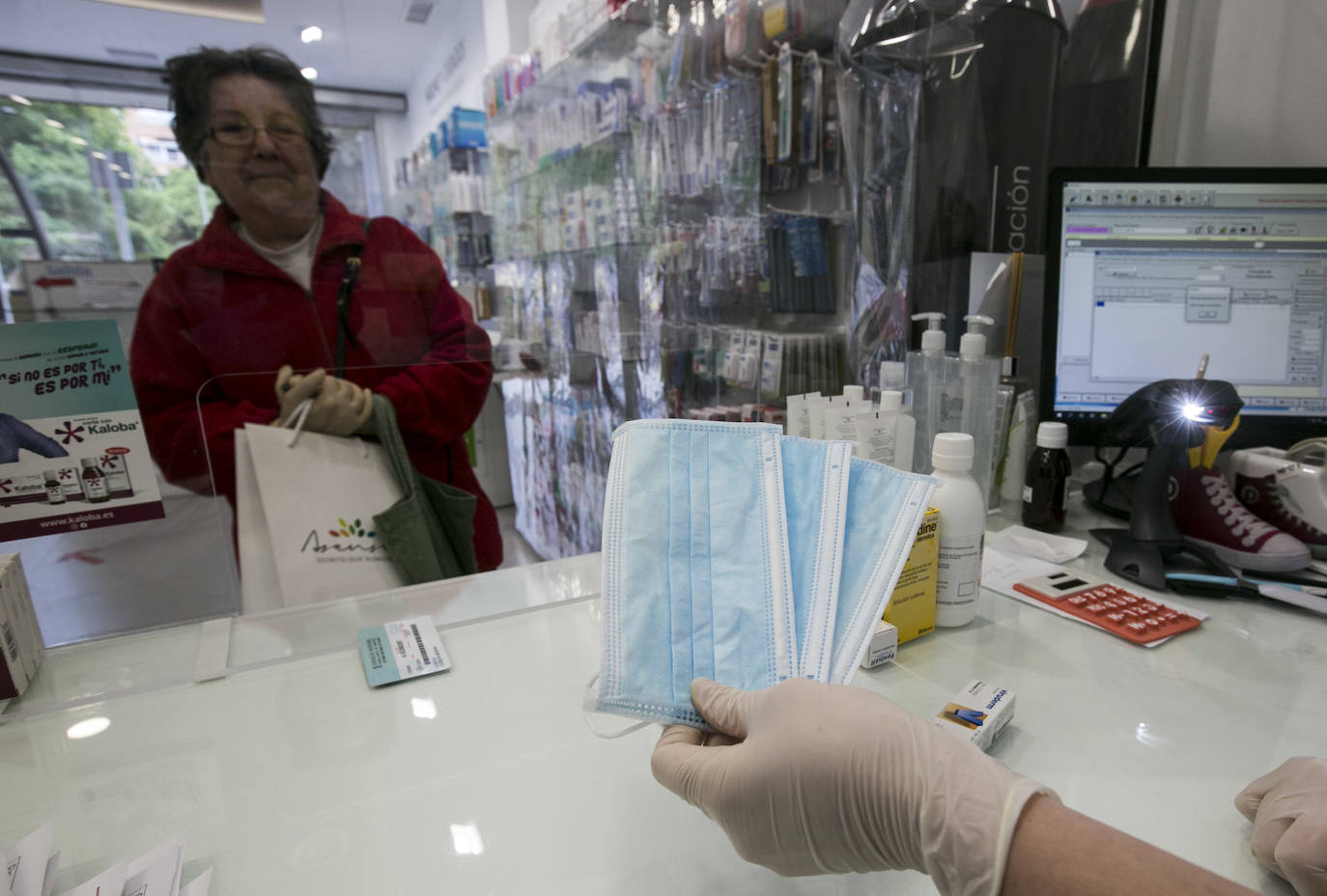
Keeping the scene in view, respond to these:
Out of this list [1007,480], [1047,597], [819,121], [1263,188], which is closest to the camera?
[1047,597]

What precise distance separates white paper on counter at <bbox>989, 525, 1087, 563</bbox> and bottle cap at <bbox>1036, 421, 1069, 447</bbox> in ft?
0.55

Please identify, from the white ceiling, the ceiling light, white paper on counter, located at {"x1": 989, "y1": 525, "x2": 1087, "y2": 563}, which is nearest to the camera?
the ceiling light

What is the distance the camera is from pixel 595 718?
28.8 inches

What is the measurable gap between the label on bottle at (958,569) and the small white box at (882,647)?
12 cm

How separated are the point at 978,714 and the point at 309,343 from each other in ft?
4.64

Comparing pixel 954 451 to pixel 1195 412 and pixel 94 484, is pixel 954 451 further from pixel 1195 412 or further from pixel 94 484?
pixel 94 484

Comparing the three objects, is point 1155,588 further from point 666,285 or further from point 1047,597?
point 666,285

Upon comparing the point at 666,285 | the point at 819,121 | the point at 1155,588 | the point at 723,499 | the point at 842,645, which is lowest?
the point at 1155,588

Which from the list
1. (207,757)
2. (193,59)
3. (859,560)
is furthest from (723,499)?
(193,59)

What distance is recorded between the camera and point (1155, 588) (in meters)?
1.01

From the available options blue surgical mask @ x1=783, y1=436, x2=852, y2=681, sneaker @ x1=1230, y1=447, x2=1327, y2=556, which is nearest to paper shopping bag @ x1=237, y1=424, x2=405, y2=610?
blue surgical mask @ x1=783, y1=436, x2=852, y2=681

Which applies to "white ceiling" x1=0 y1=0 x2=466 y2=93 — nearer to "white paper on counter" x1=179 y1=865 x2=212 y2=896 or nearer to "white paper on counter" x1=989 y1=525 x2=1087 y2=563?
"white paper on counter" x1=179 y1=865 x2=212 y2=896

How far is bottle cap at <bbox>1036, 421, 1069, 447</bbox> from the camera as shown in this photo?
1.22m

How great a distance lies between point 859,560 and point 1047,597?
511 millimetres
